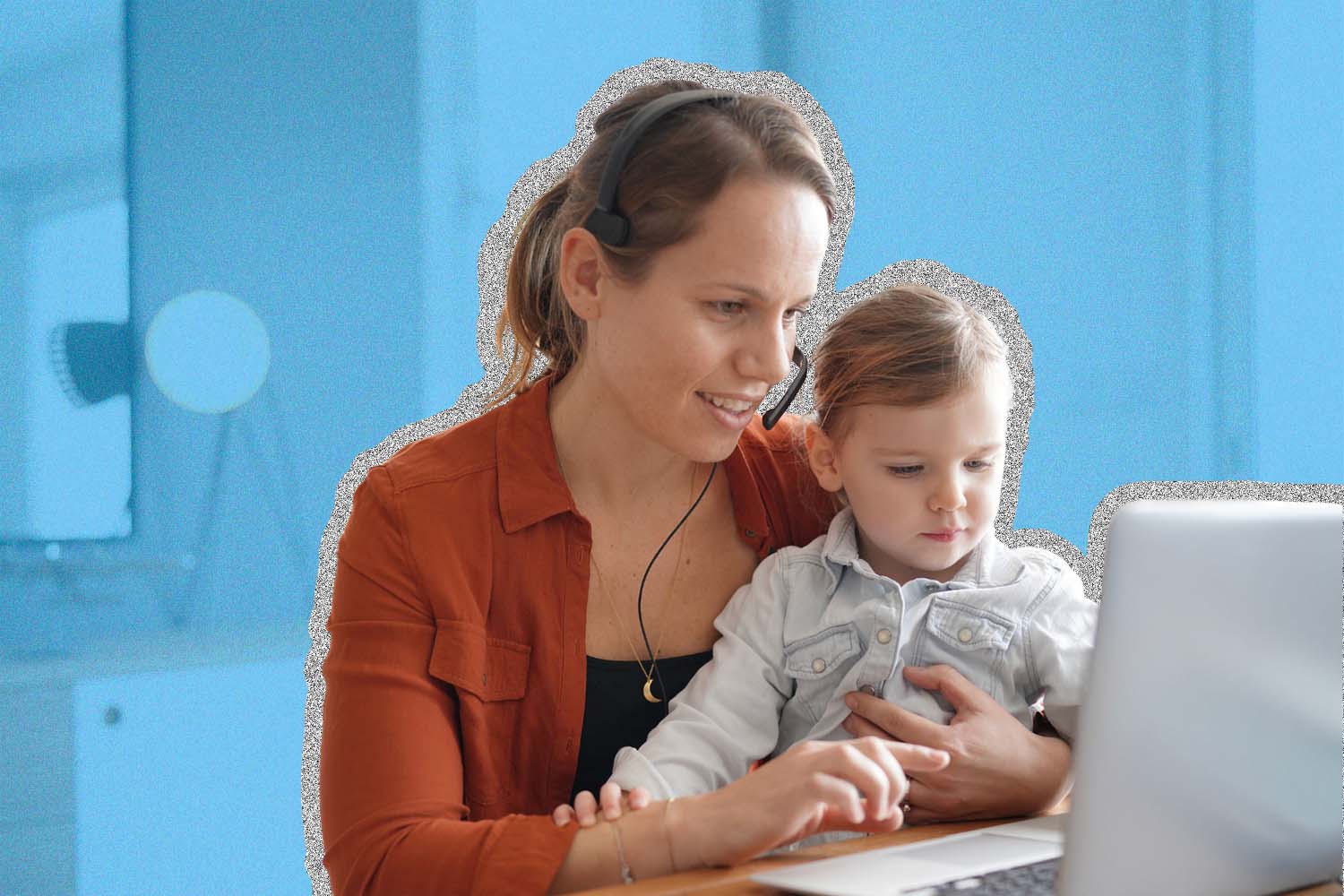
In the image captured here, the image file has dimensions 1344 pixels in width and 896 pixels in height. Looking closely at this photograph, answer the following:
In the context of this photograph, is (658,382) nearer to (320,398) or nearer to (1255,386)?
(1255,386)

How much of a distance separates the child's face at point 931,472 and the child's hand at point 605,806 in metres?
0.41

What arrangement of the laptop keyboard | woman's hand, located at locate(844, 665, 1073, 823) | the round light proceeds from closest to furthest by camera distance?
the laptop keyboard → woman's hand, located at locate(844, 665, 1073, 823) → the round light

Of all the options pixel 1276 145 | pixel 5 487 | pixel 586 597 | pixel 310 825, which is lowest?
pixel 310 825

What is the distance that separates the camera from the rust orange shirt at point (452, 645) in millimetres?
1150

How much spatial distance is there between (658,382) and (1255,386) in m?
0.97

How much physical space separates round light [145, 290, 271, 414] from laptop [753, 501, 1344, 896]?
1.73 m

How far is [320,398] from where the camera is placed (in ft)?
7.46

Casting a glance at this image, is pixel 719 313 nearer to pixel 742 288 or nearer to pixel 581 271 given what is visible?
pixel 742 288

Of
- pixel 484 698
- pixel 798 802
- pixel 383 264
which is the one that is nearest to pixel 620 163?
pixel 484 698

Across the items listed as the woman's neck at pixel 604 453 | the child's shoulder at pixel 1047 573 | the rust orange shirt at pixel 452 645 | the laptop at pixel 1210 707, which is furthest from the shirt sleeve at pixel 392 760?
the child's shoulder at pixel 1047 573

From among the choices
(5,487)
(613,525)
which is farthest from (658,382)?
(5,487)

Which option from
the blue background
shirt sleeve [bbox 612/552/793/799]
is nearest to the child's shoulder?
shirt sleeve [bbox 612/552/793/799]

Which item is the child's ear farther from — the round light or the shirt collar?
the round light

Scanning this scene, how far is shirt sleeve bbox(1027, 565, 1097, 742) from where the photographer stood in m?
1.23
